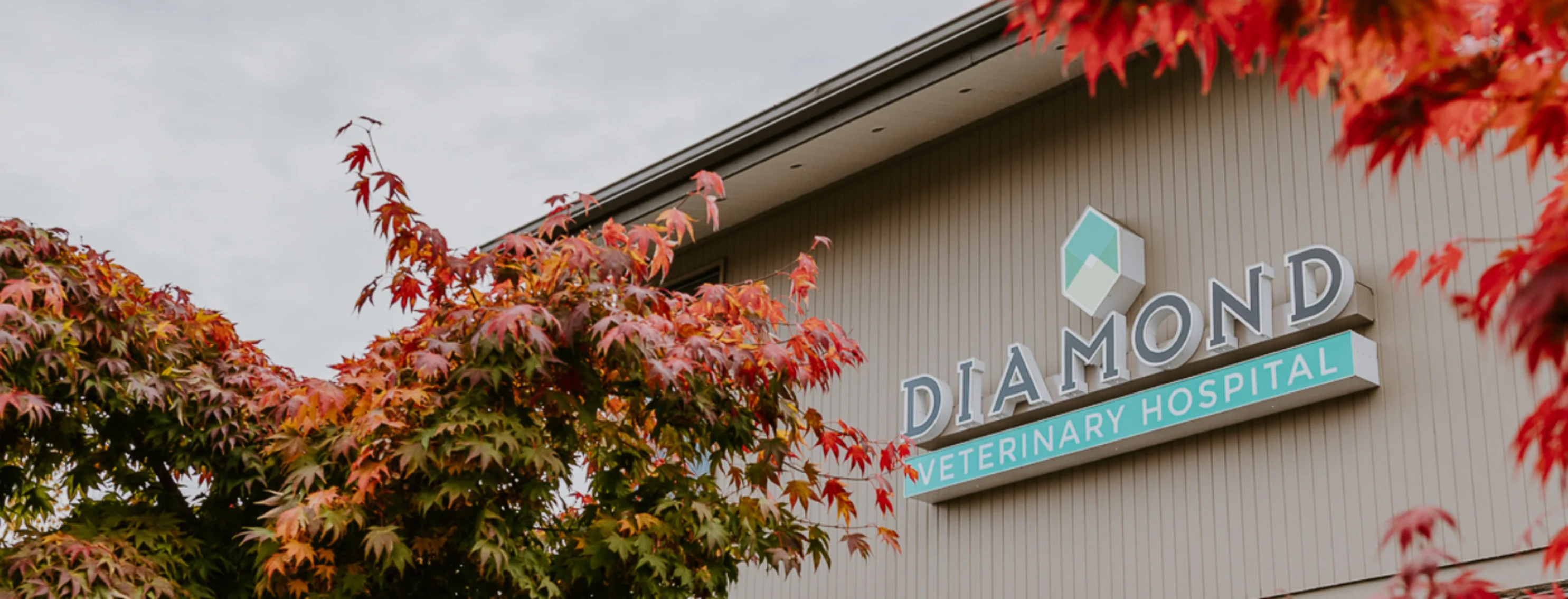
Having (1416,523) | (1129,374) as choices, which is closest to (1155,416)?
(1129,374)

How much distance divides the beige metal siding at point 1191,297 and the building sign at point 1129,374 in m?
0.17

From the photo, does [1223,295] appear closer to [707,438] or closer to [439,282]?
[707,438]

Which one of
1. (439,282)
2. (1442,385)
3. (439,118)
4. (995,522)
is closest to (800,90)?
(995,522)

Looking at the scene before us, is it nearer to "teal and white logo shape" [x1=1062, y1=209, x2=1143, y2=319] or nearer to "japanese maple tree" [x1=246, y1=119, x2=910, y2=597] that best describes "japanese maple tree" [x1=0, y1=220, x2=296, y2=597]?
"japanese maple tree" [x1=246, y1=119, x2=910, y2=597]

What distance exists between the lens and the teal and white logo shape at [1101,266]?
1003 centimetres

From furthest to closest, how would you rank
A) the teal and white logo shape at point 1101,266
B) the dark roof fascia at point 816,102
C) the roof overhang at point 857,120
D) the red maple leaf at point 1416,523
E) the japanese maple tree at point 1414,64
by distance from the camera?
1. the roof overhang at point 857,120
2. the dark roof fascia at point 816,102
3. the teal and white logo shape at point 1101,266
4. the red maple leaf at point 1416,523
5. the japanese maple tree at point 1414,64

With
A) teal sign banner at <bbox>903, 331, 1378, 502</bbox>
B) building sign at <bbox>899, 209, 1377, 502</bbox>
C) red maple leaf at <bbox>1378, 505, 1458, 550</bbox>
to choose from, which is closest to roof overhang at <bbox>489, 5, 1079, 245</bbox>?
building sign at <bbox>899, 209, 1377, 502</bbox>

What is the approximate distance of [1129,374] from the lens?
979 cm

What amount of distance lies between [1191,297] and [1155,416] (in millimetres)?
839

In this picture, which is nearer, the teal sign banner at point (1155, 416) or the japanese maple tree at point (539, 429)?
the japanese maple tree at point (539, 429)

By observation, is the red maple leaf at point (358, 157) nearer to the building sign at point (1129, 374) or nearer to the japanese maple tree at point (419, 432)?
the japanese maple tree at point (419, 432)

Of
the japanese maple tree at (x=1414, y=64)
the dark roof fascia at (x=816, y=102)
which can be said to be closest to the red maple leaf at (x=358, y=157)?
the dark roof fascia at (x=816, y=102)

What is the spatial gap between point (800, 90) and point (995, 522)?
367 cm

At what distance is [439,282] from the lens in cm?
800
